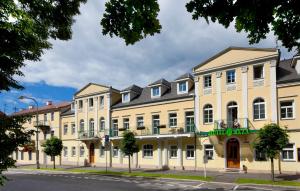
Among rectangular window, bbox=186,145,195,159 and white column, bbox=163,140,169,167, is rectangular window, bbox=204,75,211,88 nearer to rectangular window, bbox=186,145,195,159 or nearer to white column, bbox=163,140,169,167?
rectangular window, bbox=186,145,195,159

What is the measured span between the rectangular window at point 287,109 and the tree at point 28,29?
89.0 ft

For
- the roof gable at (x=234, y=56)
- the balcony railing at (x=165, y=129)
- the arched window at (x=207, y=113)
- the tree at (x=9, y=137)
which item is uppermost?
the roof gable at (x=234, y=56)

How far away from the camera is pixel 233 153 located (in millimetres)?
32906

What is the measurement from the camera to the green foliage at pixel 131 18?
334cm

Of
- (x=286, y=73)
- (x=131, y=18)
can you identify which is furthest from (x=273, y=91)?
(x=131, y=18)

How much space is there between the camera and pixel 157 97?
40688 millimetres

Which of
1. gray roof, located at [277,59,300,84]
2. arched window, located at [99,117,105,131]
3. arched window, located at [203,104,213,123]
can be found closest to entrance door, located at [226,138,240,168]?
arched window, located at [203,104,213,123]

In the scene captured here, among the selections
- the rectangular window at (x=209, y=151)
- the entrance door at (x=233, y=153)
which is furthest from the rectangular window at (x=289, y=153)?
the rectangular window at (x=209, y=151)

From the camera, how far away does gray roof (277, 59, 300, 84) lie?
29672 mm

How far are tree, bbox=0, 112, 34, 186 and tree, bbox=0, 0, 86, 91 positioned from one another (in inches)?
24.6

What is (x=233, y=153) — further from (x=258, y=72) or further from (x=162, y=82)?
(x=162, y=82)

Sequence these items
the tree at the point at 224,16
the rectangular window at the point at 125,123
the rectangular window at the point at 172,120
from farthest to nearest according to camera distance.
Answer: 1. the rectangular window at the point at 125,123
2. the rectangular window at the point at 172,120
3. the tree at the point at 224,16

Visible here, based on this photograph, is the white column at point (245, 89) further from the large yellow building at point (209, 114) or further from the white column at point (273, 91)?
the white column at point (273, 91)

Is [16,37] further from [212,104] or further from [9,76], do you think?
[212,104]
